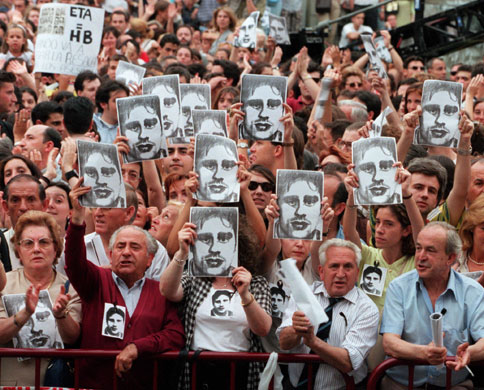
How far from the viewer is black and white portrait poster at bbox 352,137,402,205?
7.22 m

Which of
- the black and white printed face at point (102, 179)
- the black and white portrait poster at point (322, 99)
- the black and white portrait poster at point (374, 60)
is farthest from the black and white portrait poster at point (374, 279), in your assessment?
the black and white portrait poster at point (374, 60)

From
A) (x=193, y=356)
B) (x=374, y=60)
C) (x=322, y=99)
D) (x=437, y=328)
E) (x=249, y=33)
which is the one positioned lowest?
(x=193, y=356)

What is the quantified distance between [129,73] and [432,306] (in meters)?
5.44

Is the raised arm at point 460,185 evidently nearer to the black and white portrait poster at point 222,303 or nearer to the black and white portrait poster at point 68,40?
the black and white portrait poster at point 222,303

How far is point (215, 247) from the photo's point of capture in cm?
693

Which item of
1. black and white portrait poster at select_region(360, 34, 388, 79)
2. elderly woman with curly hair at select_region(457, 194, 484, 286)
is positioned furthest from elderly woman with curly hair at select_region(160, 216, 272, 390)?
black and white portrait poster at select_region(360, 34, 388, 79)

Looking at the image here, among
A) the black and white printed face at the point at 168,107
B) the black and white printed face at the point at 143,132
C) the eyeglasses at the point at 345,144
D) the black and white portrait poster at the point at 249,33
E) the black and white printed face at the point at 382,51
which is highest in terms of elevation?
the black and white portrait poster at the point at 249,33

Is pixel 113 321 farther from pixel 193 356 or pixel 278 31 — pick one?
pixel 278 31

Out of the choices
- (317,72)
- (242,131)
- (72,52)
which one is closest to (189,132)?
(242,131)

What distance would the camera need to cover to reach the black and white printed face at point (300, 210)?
7102mm

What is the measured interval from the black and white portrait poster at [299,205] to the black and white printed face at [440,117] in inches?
47.0

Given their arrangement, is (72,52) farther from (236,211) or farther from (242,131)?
(236,211)

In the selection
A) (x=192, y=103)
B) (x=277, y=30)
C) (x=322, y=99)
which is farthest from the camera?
(x=277, y=30)

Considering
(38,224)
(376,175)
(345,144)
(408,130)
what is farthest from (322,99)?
(38,224)
